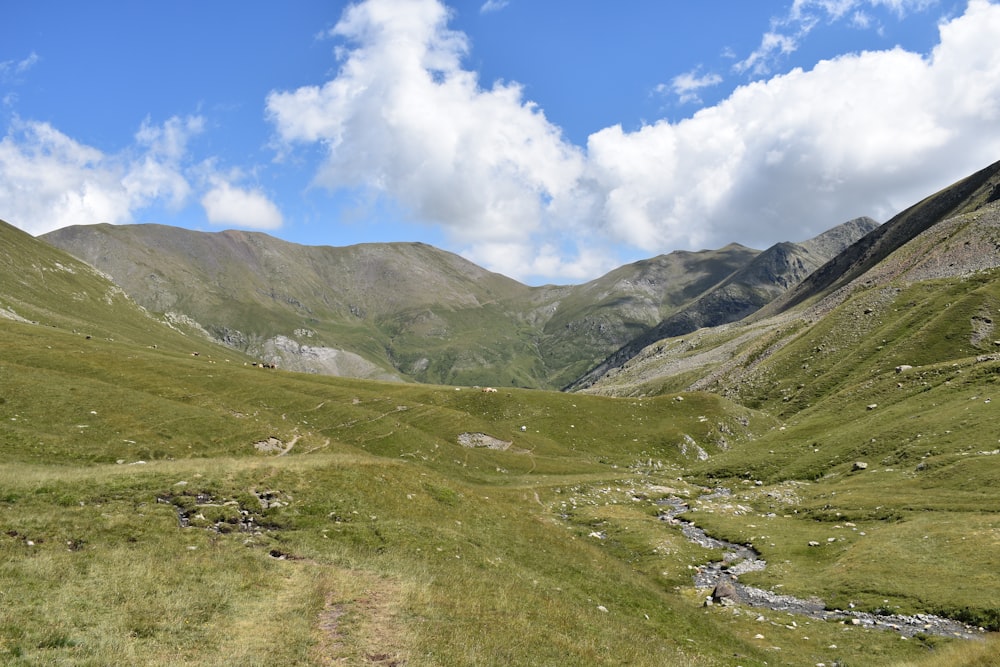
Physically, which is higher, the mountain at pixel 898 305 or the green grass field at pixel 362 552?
the mountain at pixel 898 305

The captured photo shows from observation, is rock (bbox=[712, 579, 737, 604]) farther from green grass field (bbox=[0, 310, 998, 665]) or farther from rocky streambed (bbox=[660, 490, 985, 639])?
green grass field (bbox=[0, 310, 998, 665])

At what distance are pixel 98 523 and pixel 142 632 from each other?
10.1 metres

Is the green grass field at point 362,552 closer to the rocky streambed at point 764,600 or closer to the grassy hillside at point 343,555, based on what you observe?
the grassy hillside at point 343,555

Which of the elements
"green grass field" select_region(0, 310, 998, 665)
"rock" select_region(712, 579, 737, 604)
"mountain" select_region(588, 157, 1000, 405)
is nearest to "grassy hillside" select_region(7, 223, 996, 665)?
"green grass field" select_region(0, 310, 998, 665)

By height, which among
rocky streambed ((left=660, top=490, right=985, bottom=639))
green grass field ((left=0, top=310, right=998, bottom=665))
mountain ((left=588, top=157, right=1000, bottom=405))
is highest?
mountain ((left=588, top=157, right=1000, bottom=405))

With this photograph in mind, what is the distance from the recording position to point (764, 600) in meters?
34.3

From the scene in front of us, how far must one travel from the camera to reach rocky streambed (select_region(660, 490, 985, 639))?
28038 millimetres

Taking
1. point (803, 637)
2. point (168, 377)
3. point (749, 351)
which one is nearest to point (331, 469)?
point (803, 637)

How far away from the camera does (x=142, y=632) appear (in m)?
15.2

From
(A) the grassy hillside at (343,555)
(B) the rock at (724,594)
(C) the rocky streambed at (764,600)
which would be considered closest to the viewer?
(A) the grassy hillside at (343,555)

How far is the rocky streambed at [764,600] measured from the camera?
28.0 m

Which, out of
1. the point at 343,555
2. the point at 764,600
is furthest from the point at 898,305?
the point at 343,555

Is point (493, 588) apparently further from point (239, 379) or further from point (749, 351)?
point (749, 351)

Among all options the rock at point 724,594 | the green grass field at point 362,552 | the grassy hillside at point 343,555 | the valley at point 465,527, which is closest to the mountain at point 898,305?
the valley at point 465,527
